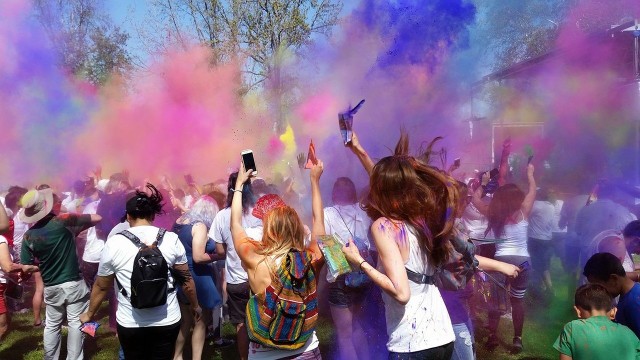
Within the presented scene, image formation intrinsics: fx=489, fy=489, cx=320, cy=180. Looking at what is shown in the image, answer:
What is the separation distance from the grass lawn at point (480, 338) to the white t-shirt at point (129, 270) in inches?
71.5

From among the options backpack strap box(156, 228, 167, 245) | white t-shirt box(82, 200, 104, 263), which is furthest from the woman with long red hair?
white t-shirt box(82, 200, 104, 263)

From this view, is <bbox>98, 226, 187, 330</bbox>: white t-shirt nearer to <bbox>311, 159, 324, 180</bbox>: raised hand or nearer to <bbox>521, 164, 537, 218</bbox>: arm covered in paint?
<bbox>311, 159, 324, 180</bbox>: raised hand

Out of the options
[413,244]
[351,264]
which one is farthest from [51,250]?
[413,244]

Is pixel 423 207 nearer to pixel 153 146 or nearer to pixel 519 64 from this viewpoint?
pixel 519 64

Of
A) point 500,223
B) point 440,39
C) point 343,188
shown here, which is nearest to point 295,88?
point 440,39

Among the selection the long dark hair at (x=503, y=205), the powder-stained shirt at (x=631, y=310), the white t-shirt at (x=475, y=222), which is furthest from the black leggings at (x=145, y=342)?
the white t-shirt at (x=475, y=222)

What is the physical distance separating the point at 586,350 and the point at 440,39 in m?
3.48

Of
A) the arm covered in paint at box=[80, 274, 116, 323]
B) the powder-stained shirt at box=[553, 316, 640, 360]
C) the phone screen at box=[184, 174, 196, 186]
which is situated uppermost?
the phone screen at box=[184, 174, 196, 186]

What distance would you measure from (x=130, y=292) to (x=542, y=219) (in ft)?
15.2

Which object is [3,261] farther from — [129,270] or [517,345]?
[517,345]

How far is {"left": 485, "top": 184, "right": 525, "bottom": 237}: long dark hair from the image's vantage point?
4980 millimetres

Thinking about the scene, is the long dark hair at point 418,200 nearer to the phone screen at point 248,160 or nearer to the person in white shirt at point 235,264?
the phone screen at point 248,160

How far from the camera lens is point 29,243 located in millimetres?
4273

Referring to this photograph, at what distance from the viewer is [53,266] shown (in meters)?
4.29
